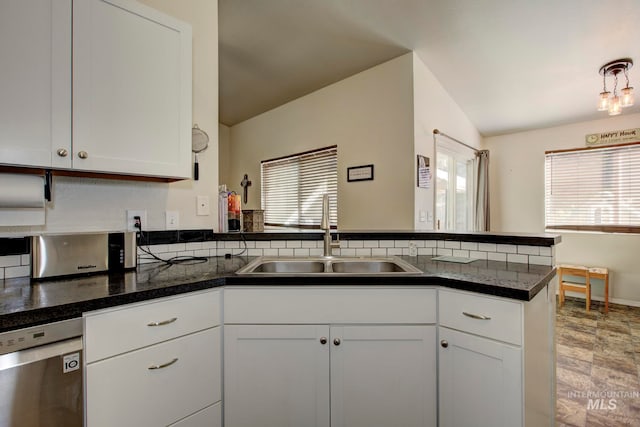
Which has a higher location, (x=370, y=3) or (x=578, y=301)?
(x=370, y=3)

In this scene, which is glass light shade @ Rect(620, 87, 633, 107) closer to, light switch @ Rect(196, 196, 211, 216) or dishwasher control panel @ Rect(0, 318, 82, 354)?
light switch @ Rect(196, 196, 211, 216)

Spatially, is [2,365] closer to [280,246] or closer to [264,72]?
[280,246]

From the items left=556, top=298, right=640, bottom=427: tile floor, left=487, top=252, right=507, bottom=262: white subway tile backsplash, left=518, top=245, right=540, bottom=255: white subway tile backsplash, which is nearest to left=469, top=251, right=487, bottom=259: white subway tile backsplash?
left=487, top=252, right=507, bottom=262: white subway tile backsplash

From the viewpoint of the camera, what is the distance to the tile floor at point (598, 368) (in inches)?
66.4

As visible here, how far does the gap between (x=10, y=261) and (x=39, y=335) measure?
629mm

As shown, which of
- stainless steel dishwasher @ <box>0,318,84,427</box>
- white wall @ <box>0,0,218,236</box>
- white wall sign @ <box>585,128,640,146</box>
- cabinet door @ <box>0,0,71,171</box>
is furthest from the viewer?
white wall sign @ <box>585,128,640,146</box>

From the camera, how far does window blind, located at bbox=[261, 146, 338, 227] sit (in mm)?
3273

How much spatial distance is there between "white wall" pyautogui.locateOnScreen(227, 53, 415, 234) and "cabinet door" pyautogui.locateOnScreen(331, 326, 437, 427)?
4.83 ft

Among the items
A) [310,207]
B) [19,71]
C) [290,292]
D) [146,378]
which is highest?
[19,71]

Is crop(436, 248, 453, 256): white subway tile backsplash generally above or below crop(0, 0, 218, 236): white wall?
below

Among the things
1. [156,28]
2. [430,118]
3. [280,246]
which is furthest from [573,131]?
[156,28]

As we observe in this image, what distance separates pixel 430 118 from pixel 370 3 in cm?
121

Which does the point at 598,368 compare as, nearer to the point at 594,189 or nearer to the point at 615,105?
the point at 615,105

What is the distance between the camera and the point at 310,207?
142 inches
